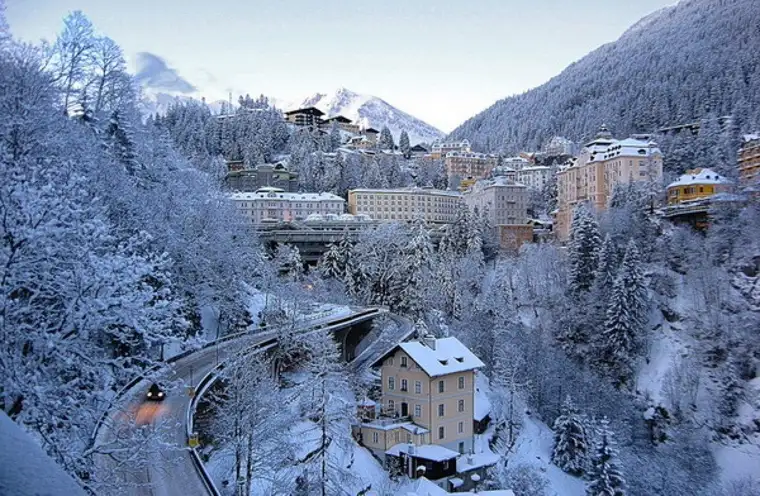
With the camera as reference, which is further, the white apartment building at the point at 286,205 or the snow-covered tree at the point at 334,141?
the snow-covered tree at the point at 334,141

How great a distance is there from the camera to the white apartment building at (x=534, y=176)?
407 ft

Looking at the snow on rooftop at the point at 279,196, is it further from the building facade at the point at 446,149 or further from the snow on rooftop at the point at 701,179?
the building facade at the point at 446,149

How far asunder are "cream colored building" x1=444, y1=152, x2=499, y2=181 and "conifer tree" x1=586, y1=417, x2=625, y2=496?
10607 cm

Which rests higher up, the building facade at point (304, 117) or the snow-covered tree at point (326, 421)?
the building facade at point (304, 117)

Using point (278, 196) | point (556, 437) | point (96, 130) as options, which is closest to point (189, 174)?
point (96, 130)

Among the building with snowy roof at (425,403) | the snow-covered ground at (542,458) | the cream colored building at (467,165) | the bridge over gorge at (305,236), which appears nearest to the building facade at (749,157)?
the bridge over gorge at (305,236)

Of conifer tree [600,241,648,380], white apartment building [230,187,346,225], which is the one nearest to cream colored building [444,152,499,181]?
white apartment building [230,187,346,225]

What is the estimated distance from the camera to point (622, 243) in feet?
206

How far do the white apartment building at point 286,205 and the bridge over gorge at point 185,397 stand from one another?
4644 centimetres

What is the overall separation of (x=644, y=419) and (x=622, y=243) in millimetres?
23036

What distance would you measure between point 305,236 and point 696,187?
4645cm

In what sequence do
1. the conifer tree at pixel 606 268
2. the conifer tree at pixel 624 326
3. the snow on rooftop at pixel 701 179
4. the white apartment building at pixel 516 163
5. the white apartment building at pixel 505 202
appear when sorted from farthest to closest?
the white apartment building at pixel 516 163
the white apartment building at pixel 505 202
the snow on rooftop at pixel 701 179
the conifer tree at pixel 606 268
the conifer tree at pixel 624 326

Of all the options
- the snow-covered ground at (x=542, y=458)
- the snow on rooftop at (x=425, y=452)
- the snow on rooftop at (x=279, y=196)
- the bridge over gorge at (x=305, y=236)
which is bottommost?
the snow-covered ground at (x=542, y=458)

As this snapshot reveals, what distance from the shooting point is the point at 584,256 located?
2336 inches
